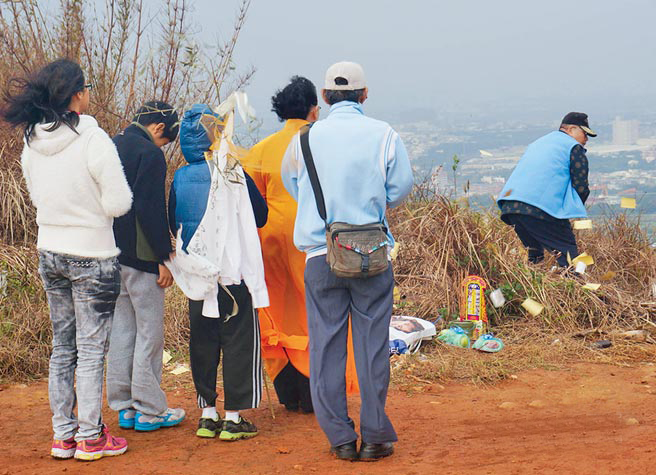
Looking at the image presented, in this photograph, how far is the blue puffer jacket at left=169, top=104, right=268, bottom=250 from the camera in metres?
4.78

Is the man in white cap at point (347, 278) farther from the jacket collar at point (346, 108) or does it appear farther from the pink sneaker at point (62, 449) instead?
the pink sneaker at point (62, 449)

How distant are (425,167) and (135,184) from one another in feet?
19.7

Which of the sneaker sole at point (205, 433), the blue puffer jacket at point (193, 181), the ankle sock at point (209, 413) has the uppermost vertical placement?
the blue puffer jacket at point (193, 181)

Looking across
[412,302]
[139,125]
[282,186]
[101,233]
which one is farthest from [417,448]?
[412,302]

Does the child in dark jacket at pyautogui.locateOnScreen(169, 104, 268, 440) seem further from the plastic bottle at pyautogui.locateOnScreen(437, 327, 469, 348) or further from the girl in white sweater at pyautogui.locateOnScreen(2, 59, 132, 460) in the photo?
the plastic bottle at pyautogui.locateOnScreen(437, 327, 469, 348)

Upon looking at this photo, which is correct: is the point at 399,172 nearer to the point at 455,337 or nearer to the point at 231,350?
the point at 231,350

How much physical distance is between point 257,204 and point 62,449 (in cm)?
167

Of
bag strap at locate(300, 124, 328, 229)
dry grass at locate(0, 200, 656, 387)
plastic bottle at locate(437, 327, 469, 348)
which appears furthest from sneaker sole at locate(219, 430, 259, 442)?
plastic bottle at locate(437, 327, 469, 348)

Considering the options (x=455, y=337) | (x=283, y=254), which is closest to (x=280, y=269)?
(x=283, y=254)

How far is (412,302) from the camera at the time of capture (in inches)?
299

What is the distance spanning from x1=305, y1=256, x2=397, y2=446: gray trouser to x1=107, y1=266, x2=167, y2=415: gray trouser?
972 millimetres

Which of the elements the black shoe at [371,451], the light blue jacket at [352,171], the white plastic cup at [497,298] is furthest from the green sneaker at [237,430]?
the white plastic cup at [497,298]

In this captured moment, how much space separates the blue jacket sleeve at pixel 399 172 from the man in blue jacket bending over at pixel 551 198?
3.88 metres

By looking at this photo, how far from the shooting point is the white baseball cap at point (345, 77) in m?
4.50
